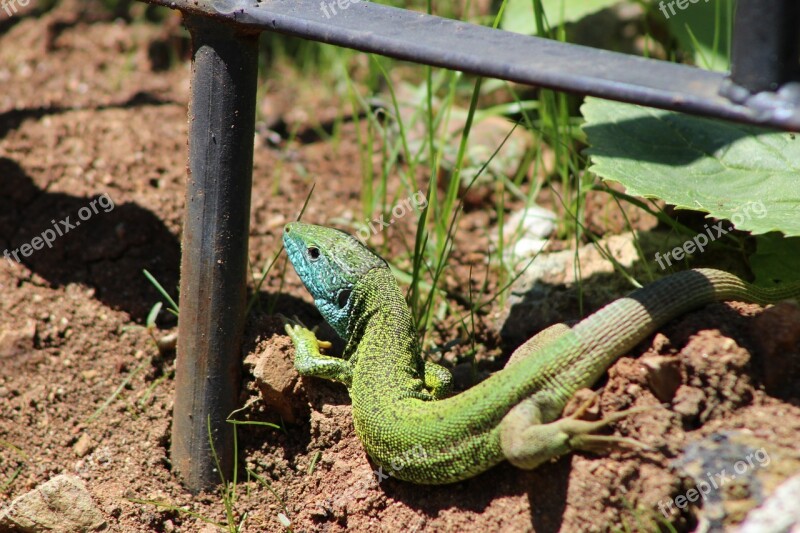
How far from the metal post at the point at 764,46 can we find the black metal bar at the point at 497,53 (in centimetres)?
7

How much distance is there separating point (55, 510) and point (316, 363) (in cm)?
118

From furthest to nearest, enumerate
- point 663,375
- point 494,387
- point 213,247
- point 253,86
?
point 213,247, point 253,86, point 494,387, point 663,375

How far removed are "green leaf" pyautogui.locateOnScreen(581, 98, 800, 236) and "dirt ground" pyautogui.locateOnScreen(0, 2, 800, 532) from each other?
44 centimetres

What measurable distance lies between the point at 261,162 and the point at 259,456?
2576 millimetres

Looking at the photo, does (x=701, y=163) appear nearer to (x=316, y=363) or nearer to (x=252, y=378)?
(x=316, y=363)

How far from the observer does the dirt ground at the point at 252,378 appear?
110 inches

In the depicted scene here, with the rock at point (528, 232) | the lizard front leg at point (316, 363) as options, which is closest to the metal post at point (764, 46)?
the lizard front leg at point (316, 363)

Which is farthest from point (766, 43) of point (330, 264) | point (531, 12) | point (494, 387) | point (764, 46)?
point (531, 12)

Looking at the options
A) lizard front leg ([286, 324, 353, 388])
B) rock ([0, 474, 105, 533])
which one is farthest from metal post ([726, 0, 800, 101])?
rock ([0, 474, 105, 533])

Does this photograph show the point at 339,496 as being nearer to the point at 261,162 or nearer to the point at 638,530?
the point at 638,530

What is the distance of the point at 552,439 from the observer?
275 centimetres

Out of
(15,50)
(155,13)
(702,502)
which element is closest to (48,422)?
(702,502)

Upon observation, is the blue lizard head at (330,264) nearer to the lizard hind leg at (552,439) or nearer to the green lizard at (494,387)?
the green lizard at (494,387)

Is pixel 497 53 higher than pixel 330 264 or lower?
higher
